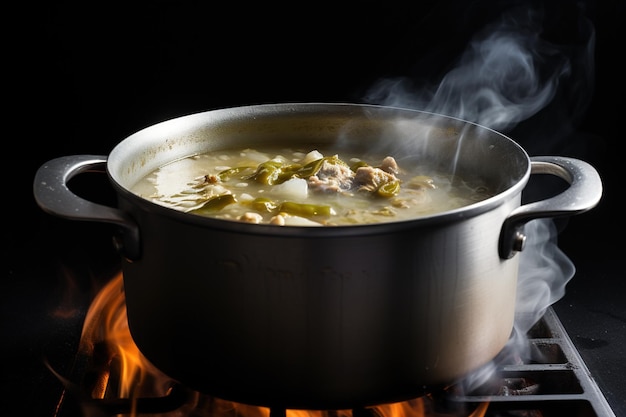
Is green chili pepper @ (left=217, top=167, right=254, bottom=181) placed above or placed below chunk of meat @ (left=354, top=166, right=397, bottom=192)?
below

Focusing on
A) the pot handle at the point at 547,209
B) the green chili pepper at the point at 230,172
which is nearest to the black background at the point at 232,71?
the green chili pepper at the point at 230,172

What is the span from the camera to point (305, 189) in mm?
1863

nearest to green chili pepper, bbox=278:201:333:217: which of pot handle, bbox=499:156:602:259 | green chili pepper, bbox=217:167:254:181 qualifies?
green chili pepper, bbox=217:167:254:181

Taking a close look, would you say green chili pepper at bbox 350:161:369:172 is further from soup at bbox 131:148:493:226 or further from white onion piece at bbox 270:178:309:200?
white onion piece at bbox 270:178:309:200

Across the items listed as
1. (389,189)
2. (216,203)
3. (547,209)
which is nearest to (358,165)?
(389,189)

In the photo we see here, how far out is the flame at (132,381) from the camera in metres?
1.58

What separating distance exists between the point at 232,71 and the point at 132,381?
142 centimetres

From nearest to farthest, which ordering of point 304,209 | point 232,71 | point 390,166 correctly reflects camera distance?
point 304,209, point 390,166, point 232,71

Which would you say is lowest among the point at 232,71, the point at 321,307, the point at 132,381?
the point at 132,381

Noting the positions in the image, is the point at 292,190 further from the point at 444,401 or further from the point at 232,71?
the point at 232,71

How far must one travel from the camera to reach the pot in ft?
4.27

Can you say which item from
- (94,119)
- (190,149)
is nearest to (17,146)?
(94,119)

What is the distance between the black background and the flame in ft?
1.86

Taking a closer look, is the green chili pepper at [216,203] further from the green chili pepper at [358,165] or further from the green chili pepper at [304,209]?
the green chili pepper at [358,165]
